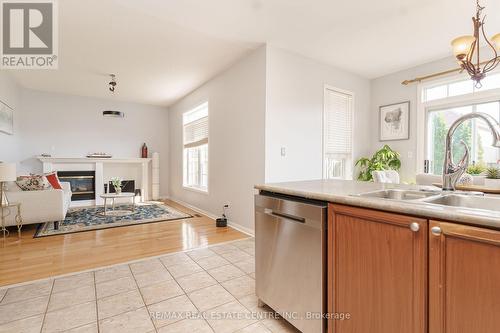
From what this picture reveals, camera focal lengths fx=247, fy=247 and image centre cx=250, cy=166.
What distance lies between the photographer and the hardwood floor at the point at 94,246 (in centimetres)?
245

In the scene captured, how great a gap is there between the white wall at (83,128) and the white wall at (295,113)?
4731 mm

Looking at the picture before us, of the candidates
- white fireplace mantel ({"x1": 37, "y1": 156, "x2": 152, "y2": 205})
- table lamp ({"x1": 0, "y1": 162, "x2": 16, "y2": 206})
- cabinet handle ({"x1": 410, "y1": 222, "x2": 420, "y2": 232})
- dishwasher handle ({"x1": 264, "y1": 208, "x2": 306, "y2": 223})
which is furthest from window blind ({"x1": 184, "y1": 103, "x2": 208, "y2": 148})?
cabinet handle ({"x1": 410, "y1": 222, "x2": 420, "y2": 232})

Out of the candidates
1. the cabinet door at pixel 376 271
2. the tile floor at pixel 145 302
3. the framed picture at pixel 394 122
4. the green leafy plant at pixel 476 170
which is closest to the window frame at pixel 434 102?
the framed picture at pixel 394 122

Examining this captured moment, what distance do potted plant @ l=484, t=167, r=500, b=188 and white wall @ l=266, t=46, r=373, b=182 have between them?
6.50 feet

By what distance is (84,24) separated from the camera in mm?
2873

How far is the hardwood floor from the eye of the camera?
2.45 meters

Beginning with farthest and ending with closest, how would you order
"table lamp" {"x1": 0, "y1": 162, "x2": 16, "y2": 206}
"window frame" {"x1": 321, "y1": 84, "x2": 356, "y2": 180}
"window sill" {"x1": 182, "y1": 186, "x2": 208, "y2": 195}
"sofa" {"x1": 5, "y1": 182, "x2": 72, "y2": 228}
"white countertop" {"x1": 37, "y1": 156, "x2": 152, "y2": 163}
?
"white countertop" {"x1": 37, "y1": 156, "x2": 152, "y2": 163}, "window sill" {"x1": 182, "y1": 186, "x2": 208, "y2": 195}, "window frame" {"x1": 321, "y1": 84, "x2": 356, "y2": 180}, "sofa" {"x1": 5, "y1": 182, "x2": 72, "y2": 228}, "table lamp" {"x1": 0, "y1": 162, "x2": 16, "y2": 206}

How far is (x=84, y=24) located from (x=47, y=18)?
1.16 ft

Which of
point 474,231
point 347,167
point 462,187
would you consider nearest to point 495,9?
point 462,187

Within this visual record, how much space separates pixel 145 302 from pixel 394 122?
15.5 feet

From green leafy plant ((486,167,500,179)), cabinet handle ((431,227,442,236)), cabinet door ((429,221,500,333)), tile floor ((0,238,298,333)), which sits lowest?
tile floor ((0,238,298,333))

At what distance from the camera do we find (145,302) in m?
1.86

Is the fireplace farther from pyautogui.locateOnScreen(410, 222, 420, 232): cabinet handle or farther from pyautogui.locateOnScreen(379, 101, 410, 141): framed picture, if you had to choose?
pyautogui.locateOnScreen(410, 222, 420, 232): cabinet handle

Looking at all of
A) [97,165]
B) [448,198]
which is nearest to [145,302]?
[448,198]
